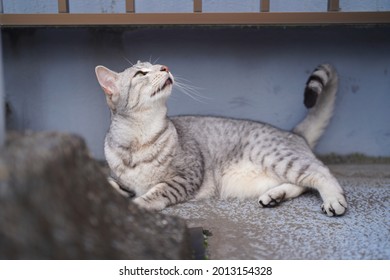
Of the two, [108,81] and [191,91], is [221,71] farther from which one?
[108,81]

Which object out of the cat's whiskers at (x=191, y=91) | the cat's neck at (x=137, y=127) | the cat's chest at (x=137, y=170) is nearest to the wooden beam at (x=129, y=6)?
the cat's whiskers at (x=191, y=91)

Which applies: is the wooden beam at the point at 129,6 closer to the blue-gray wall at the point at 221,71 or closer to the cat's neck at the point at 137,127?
the blue-gray wall at the point at 221,71

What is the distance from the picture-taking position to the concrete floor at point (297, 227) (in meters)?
2.07

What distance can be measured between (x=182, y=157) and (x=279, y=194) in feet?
2.43

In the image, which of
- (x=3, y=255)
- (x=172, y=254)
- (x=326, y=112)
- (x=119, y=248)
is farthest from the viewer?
(x=326, y=112)

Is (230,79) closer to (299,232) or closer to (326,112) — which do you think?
(326,112)

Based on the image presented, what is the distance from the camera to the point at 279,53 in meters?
3.76

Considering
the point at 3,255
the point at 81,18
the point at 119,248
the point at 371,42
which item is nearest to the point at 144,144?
the point at 81,18

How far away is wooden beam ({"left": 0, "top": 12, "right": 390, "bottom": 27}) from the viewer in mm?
3211

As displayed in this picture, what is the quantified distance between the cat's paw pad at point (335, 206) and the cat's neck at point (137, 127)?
123cm

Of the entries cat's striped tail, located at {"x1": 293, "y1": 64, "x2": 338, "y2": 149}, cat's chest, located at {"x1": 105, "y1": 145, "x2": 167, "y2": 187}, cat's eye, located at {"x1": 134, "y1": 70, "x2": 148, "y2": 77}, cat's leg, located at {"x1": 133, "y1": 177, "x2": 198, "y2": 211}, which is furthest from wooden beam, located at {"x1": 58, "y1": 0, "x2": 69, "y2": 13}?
cat's striped tail, located at {"x1": 293, "y1": 64, "x2": 338, "y2": 149}

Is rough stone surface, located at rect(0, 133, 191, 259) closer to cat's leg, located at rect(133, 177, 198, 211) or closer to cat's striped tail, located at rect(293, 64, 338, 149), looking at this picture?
cat's leg, located at rect(133, 177, 198, 211)

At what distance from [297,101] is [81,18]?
2.01 meters

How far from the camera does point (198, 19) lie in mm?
3232
